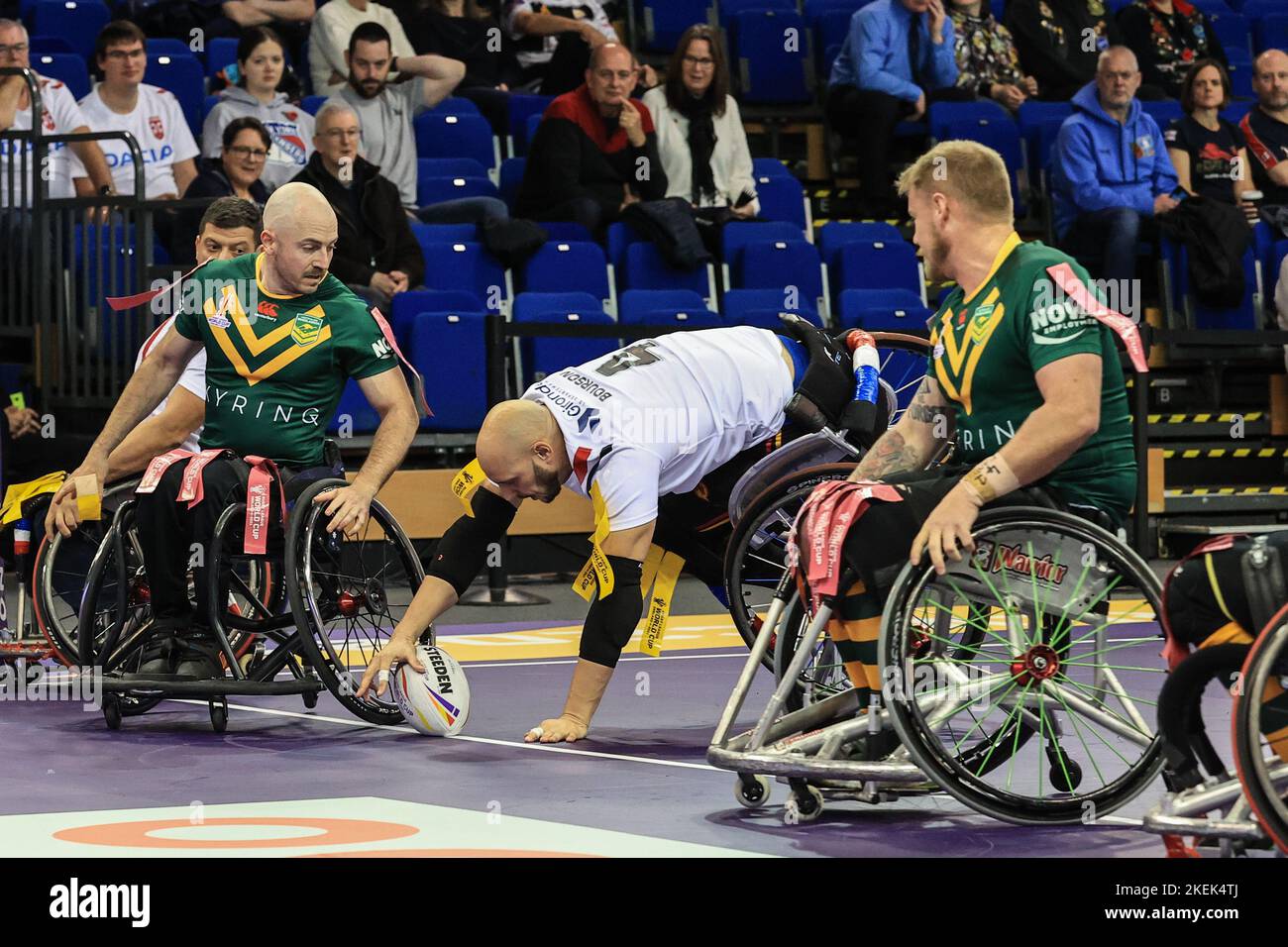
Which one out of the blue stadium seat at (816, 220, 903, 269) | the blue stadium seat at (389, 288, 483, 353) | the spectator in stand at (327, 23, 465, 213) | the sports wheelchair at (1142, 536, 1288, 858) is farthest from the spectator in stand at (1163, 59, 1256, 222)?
the sports wheelchair at (1142, 536, 1288, 858)

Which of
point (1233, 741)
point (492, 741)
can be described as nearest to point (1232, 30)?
point (492, 741)

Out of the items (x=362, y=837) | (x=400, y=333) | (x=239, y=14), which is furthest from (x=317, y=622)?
(x=239, y=14)

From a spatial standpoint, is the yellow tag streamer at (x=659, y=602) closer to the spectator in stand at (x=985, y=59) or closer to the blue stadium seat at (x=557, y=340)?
the blue stadium seat at (x=557, y=340)

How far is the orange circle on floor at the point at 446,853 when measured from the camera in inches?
155

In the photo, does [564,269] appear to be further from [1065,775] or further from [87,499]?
[1065,775]

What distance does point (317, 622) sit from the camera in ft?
18.3

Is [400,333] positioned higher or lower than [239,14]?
lower

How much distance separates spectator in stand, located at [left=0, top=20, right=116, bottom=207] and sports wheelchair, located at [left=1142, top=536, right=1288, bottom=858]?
7.02 meters

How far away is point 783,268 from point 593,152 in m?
1.22

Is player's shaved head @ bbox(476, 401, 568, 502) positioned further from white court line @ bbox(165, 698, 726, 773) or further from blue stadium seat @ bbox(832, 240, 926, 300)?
blue stadium seat @ bbox(832, 240, 926, 300)

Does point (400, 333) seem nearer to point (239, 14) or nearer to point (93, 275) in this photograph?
point (93, 275)

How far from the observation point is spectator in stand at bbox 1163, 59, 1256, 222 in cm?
1245

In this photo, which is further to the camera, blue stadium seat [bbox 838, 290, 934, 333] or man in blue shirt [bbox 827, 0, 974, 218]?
man in blue shirt [bbox 827, 0, 974, 218]
